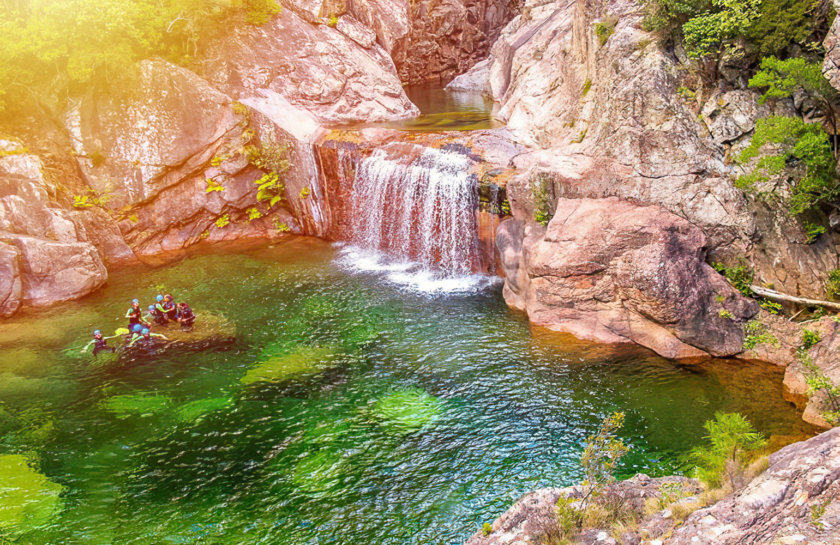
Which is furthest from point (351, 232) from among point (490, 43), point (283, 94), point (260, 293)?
point (490, 43)

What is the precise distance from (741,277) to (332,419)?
35.2 feet

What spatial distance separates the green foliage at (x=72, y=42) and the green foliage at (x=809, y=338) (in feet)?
77.4

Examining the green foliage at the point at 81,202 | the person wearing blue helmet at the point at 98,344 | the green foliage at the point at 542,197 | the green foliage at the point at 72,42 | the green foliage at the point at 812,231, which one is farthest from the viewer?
the green foliage at the point at 81,202

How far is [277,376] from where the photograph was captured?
14.1m

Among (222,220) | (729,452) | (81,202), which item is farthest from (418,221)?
(729,452)

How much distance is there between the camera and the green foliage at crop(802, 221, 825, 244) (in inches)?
521

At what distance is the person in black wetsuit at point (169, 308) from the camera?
16.5 metres

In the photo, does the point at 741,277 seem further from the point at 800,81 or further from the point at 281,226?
the point at 281,226

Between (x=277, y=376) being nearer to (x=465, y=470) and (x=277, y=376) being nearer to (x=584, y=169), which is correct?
(x=465, y=470)

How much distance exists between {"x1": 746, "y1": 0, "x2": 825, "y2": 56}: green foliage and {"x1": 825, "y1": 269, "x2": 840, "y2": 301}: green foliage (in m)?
5.30

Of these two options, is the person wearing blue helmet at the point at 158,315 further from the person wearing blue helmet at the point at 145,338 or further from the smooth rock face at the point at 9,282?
the smooth rock face at the point at 9,282

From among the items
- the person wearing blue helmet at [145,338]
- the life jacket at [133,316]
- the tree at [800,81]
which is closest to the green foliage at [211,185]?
the life jacket at [133,316]

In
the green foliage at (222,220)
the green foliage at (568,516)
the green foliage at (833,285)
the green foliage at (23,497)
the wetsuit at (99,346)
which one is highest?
the green foliage at (222,220)

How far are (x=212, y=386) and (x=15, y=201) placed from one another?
1089 centimetres
